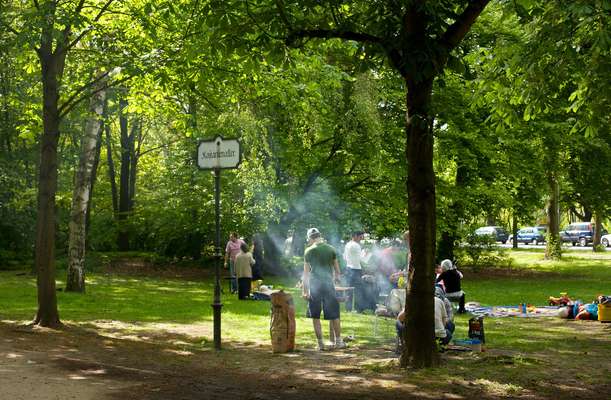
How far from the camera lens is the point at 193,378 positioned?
9.15 m

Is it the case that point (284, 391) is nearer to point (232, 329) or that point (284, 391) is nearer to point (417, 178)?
point (417, 178)

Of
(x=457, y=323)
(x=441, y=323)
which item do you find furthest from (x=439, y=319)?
(x=457, y=323)

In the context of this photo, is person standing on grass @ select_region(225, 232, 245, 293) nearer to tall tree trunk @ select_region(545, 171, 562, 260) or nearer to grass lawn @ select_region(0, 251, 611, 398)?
grass lawn @ select_region(0, 251, 611, 398)

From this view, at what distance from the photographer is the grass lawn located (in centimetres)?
908

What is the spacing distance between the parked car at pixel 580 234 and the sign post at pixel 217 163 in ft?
180

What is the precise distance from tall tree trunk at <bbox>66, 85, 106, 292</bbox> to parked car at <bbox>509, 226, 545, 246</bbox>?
185ft

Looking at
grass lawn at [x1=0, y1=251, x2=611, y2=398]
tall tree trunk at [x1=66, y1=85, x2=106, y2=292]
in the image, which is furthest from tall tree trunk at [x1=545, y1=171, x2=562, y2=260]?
tall tree trunk at [x1=66, y1=85, x2=106, y2=292]

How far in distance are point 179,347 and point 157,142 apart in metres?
35.4

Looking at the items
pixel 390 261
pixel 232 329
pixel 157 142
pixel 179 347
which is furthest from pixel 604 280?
pixel 157 142

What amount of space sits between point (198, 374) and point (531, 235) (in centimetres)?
6537

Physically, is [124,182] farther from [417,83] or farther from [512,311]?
[417,83]

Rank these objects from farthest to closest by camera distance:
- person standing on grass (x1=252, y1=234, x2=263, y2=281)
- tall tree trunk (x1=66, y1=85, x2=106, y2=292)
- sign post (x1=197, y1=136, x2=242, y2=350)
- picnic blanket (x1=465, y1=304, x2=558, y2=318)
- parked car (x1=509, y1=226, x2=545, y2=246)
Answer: parked car (x1=509, y1=226, x2=545, y2=246), person standing on grass (x1=252, y1=234, x2=263, y2=281), tall tree trunk (x1=66, y1=85, x2=106, y2=292), picnic blanket (x1=465, y1=304, x2=558, y2=318), sign post (x1=197, y1=136, x2=242, y2=350)

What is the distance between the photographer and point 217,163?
12.0 metres

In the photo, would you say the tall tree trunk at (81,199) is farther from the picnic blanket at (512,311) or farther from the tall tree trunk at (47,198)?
the picnic blanket at (512,311)
